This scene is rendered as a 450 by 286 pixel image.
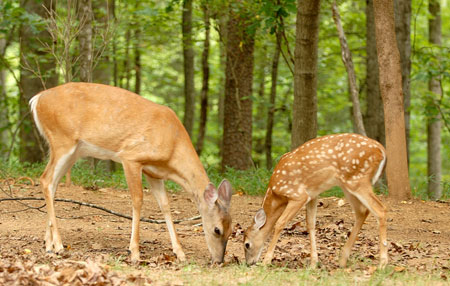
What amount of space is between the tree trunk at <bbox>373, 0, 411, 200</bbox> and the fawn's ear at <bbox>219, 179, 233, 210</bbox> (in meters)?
3.67

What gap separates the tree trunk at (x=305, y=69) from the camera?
978 centimetres

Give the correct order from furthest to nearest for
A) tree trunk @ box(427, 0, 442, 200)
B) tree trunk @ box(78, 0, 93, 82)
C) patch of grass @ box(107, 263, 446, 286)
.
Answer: tree trunk @ box(427, 0, 442, 200) → tree trunk @ box(78, 0, 93, 82) → patch of grass @ box(107, 263, 446, 286)

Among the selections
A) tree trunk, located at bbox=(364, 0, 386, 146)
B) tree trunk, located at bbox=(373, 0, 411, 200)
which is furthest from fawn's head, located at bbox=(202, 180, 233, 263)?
tree trunk, located at bbox=(364, 0, 386, 146)

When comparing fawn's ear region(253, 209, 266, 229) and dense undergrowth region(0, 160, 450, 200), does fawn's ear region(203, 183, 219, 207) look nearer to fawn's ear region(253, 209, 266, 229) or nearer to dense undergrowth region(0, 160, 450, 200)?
fawn's ear region(253, 209, 266, 229)

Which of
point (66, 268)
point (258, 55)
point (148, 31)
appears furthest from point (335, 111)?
point (66, 268)

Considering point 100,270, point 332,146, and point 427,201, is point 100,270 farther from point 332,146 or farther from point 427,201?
point 427,201

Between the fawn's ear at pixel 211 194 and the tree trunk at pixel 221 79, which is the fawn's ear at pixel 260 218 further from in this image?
the tree trunk at pixel 221 79

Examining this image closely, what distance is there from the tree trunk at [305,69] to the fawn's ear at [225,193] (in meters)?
3.83

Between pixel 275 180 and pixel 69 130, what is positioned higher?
pixel 69 130

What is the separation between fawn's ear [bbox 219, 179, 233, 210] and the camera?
640 centimetres

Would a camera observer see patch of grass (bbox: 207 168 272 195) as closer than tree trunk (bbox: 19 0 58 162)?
Yes

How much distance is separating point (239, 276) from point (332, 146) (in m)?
1.70

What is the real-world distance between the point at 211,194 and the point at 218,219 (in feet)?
0.93

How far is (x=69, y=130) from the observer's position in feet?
21.1
